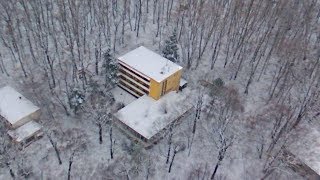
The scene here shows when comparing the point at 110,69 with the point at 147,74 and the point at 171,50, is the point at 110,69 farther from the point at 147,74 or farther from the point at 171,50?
the point at 171,50

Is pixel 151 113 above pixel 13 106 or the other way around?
above

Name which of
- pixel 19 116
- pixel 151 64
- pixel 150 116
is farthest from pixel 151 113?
pixel 19 116

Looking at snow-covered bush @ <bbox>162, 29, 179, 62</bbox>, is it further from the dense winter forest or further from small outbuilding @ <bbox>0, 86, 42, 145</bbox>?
small outbuilding @ <bbox>0, 86, 42, 145</bbox>

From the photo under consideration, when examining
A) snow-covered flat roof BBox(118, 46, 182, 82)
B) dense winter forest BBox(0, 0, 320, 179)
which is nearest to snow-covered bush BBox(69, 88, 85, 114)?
dense winter forest BBox(0, 0, 320, 179)

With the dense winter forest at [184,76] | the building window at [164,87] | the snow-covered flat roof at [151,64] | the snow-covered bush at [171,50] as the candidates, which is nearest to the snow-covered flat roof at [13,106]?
the dense winter forest at [184,76]

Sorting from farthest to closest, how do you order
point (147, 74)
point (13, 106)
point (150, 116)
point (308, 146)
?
point (147, 74)
point (150, 116)
point (13, 106)
point (308, 146)

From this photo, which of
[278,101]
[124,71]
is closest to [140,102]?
[124,71]
